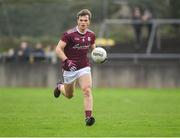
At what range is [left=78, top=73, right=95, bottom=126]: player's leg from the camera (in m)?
15.0

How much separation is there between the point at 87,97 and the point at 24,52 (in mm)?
19567

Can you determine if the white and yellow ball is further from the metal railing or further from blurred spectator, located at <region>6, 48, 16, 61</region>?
blurred spectator, located at <region>6, 48, 16, 61</region>

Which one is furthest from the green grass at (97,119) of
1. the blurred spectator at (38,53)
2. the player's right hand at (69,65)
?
the blurred spectator at (38,53)

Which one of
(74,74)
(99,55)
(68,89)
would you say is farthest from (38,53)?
(74,74)

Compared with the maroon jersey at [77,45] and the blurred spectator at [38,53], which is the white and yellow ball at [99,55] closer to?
the maroon jersey at [77,45]

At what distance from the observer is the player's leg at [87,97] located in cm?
1503

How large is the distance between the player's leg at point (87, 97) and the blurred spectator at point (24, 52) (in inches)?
738

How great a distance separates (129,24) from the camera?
33906 mm

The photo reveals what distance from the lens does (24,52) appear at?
1362 inches

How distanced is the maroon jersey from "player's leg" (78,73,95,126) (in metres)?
0.33

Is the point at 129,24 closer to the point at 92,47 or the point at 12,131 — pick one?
the point at 92,47

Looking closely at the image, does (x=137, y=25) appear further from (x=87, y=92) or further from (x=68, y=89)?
(x=87, y=92)

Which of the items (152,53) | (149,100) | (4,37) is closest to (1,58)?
(4,37)

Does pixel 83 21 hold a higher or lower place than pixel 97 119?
higher
